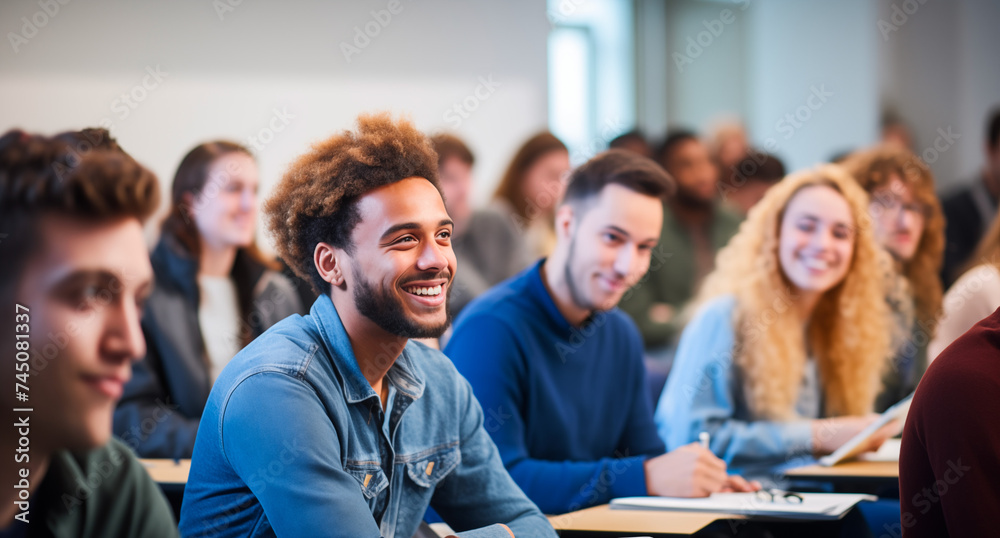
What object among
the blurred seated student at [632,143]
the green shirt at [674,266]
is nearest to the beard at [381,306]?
the green shirt at [674,266]

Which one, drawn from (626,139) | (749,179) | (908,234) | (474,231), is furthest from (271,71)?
(908,234)

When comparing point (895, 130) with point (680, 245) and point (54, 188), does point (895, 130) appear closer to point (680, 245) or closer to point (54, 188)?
point (680, 245)

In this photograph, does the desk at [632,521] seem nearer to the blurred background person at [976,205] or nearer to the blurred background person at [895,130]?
the blurred background person at [976,205]

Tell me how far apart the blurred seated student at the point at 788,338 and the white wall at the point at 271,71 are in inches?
84.8

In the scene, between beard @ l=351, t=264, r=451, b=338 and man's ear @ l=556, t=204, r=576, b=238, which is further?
man's ear @ l=556, t=204, r=576, b=238

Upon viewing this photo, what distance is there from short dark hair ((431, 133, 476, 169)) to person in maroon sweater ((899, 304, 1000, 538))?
3.36m

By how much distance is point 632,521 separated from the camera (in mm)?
1878

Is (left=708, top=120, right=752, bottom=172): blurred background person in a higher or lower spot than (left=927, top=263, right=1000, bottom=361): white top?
higher

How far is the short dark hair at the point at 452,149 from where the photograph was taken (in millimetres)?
4609

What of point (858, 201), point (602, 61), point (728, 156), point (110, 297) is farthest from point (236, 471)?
point (602, 61)

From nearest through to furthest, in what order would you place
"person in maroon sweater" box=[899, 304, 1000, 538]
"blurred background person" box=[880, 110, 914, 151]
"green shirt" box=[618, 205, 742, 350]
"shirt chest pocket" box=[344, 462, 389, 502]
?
"person in maroon sweater" box=[899, 304, 1000, 538] → "shirt chest pocket" box=[344, 462, 389, 502] → "green shirt" box=[618, 205, 742, 350] → "blurred background person" box=[880, 110, 914, 151]

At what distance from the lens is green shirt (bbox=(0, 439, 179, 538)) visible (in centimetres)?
120

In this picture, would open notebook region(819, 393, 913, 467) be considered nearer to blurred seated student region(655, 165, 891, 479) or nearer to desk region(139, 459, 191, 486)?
blurred seated student region(655, 165, 891, 479)

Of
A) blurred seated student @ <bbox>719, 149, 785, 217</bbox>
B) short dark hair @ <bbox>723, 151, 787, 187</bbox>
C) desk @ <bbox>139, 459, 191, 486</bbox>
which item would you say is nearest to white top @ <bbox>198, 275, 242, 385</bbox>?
desk @ <bbox>139, 459, 191, 486</bbox>
